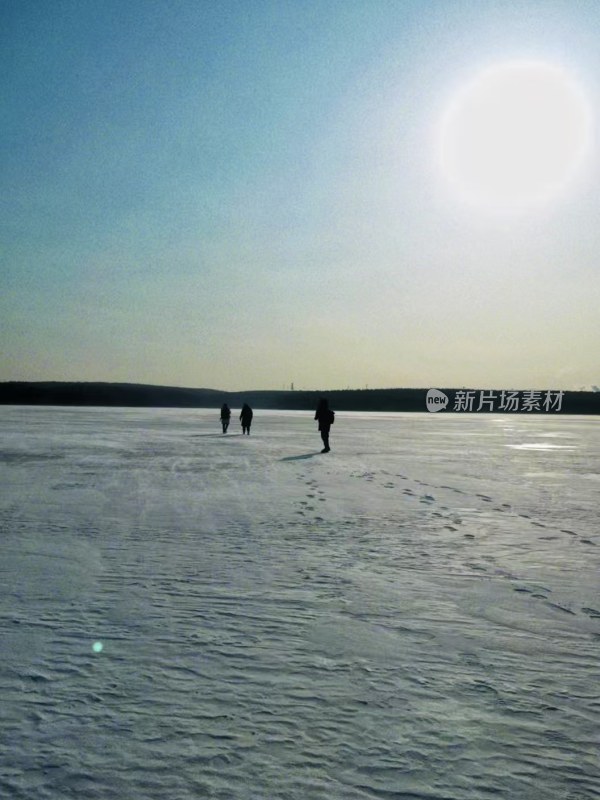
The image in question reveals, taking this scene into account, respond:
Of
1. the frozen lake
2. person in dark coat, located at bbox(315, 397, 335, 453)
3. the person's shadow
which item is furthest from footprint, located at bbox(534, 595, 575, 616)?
person in dark coat, located at bbox(315, 397, 335, 453)

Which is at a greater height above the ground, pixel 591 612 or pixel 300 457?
pixel 591 612

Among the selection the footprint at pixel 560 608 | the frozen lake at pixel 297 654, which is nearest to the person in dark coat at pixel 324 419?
the frozen lake at pixel 297 654

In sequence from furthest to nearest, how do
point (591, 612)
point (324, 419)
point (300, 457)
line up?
point (324, 419) → point (300, 457) → point (591, 612)

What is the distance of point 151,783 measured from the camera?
9.42ft

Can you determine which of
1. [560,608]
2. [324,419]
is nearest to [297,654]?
[560,608]

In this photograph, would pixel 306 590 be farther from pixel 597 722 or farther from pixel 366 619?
pixel 597 722

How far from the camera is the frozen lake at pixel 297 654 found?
2.99 meters

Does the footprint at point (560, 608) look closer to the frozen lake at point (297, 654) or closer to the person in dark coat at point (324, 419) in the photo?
the frozen lake at point (297, 654)

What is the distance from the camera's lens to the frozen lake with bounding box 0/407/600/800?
2990 millimetres

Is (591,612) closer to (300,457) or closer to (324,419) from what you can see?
(300,457)

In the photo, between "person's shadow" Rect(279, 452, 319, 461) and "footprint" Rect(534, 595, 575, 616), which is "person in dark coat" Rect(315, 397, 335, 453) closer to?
"person's shadow" Rect(279, 452, 319, 461)

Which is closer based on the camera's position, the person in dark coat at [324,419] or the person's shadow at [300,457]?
the person's shadow at [300,457]

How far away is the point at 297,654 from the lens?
4.29 metres

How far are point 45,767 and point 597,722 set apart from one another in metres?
2.66
